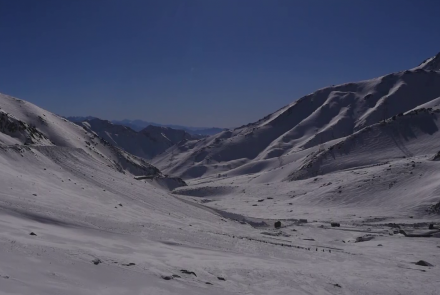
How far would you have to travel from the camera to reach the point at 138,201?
42.9m

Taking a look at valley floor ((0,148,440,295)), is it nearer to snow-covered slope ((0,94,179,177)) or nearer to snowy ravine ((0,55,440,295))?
snowy ravine ((0,55,440,295))

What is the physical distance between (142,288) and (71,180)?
3251 cm

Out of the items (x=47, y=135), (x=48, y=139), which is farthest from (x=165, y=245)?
(x=47, y=135)

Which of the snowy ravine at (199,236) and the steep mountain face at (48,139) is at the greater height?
the steep mountain face at (48,139)

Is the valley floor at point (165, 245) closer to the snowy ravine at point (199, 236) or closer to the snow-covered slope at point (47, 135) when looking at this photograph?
the snowy ravine at point (199, 236)

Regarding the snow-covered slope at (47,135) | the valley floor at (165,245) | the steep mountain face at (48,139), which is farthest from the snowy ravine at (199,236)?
the snow-covered slope at (47,135)

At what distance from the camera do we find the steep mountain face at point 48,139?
52.0 metres

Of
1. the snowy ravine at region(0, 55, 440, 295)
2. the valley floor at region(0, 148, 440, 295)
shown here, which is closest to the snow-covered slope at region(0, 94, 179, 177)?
the snowy ravine at region(0, 55, 440, 295)

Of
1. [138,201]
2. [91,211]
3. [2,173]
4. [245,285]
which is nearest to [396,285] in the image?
[245,285]

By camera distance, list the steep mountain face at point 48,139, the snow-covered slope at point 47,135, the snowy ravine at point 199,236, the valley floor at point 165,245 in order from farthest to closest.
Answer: the snow-covered slope at point 47,135
the steep mountain face at point 48,139
the snowy ravine at point 199,236
the valley floor at point 165,245

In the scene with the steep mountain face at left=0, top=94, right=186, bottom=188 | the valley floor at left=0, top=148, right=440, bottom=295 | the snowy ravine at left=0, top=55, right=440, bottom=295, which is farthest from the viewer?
the steep mountain face at left=0, top=94, right=186, bottom=188

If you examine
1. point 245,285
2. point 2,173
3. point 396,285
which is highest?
point 2,173

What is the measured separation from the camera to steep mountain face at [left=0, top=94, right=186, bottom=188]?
51966 millimetres

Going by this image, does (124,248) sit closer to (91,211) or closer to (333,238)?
(91,211)
